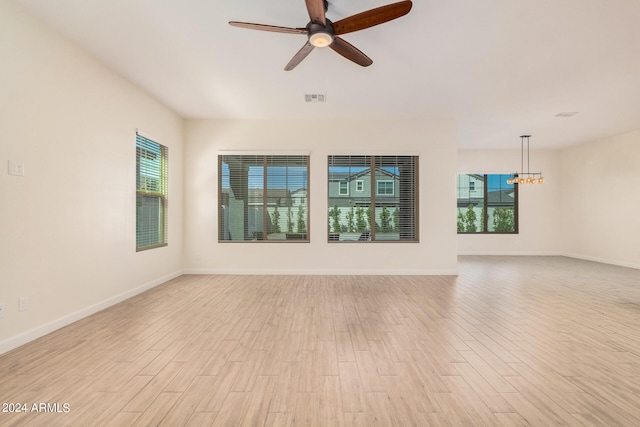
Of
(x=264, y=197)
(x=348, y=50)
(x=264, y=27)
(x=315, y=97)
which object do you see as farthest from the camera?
(x=264, y=197)

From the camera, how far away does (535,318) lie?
3436 millimetres

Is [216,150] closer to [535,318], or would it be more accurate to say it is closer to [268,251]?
[268,251]

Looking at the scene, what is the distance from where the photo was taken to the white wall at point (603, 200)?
22.2 ft

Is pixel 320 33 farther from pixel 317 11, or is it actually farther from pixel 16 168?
pixel 16 168

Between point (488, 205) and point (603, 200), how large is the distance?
100 inches

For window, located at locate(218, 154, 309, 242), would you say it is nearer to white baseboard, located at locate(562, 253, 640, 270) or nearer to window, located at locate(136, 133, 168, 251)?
window, located at locate(136, 133, 168, 251)

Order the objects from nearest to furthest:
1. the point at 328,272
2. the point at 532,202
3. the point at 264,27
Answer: the point at 264,27 → the point at 328,272 → the point at 532,202

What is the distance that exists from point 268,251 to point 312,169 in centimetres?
182

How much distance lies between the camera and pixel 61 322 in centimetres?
311

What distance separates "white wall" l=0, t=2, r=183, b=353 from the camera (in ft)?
8.64

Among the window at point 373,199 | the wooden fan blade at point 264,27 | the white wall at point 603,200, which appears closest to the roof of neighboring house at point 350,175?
the window at point 373,199

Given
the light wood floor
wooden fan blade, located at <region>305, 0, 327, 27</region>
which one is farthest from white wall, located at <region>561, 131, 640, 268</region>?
wooden fan blade, located at <region>305, 0, 327, 27</region>

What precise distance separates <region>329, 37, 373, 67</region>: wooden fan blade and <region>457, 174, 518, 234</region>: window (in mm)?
7304

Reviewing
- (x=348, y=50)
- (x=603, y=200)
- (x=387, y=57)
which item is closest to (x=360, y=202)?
(x=387, y=57)
